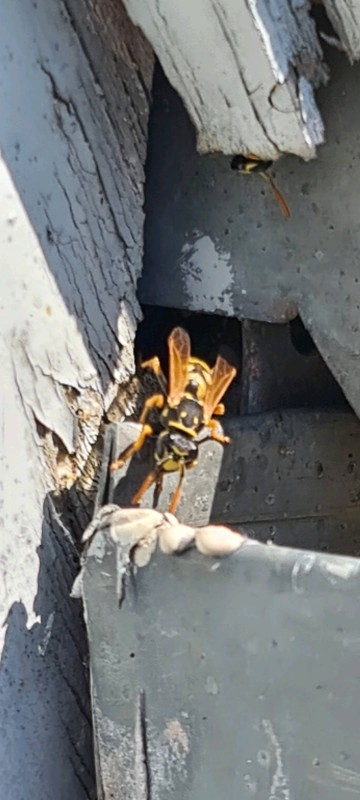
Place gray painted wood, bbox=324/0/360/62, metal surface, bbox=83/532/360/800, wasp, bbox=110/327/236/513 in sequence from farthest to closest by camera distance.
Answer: wasp, bbox=110/327/236/513 < gray painted wood, bbox=324/0/360/62 < metal surface, bbox=83/532/360/800

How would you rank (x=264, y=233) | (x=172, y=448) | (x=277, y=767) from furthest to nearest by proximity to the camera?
(x=264, y=233) → (x=172, y=448) → (x=277, y=767)

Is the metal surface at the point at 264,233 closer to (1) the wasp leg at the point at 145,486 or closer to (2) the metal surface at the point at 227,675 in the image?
(1) the wasp leg at the point at 145,486

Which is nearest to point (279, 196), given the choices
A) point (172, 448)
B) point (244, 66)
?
point (244, 66)

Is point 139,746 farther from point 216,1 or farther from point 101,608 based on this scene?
point 216,1

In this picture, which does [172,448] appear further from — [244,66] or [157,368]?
[244,66]

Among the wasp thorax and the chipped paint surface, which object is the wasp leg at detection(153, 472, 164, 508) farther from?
the chipped paint surface

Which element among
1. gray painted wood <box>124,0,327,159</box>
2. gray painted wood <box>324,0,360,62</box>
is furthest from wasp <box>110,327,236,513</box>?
gray painted wood <box>324,0,360,62</box>

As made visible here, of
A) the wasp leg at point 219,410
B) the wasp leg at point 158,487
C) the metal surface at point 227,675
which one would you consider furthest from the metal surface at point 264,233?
the metal surface at point 227,675
